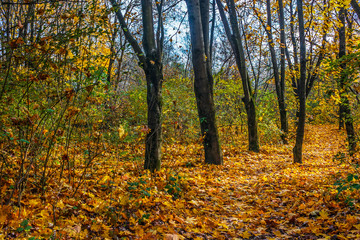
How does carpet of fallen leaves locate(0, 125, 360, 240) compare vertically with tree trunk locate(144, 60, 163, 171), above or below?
below

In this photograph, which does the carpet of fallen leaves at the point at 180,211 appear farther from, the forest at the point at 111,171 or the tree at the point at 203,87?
the tree at the point at 203,87

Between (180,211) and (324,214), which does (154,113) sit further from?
(324,214)

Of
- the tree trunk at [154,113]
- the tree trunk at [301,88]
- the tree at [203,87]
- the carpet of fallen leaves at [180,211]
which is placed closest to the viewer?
the carpet of fallen leaves at [180,211]

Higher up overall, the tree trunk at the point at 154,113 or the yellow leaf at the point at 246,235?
the tree trunk at the point at 154,113

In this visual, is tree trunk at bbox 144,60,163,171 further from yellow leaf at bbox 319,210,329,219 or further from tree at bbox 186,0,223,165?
yellow leaf at bbox 319,210,329,219

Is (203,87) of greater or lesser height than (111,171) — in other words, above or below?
above

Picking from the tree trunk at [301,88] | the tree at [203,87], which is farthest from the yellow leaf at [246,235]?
the tree trunk at [301,88]

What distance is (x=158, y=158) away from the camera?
4.82m

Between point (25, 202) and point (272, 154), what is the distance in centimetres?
794

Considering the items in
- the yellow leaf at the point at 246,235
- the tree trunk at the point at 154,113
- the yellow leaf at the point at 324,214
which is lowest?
the yellow leaf at the point at 246,235

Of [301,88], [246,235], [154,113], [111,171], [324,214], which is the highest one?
[301,88]

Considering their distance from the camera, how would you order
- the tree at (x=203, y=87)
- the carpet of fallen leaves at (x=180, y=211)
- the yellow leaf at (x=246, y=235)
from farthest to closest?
the tree at (x=203, y=87) → the yellow leaf at (x=246, y=235) → the carpet of fallen leaves at (x=180, y=211)

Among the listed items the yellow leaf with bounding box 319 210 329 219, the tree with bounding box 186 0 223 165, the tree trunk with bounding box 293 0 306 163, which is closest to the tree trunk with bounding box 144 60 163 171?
the tree with bounding box 186 0 223 165

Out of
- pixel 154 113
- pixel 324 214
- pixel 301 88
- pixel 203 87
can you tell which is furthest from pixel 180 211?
pixel 301 88
